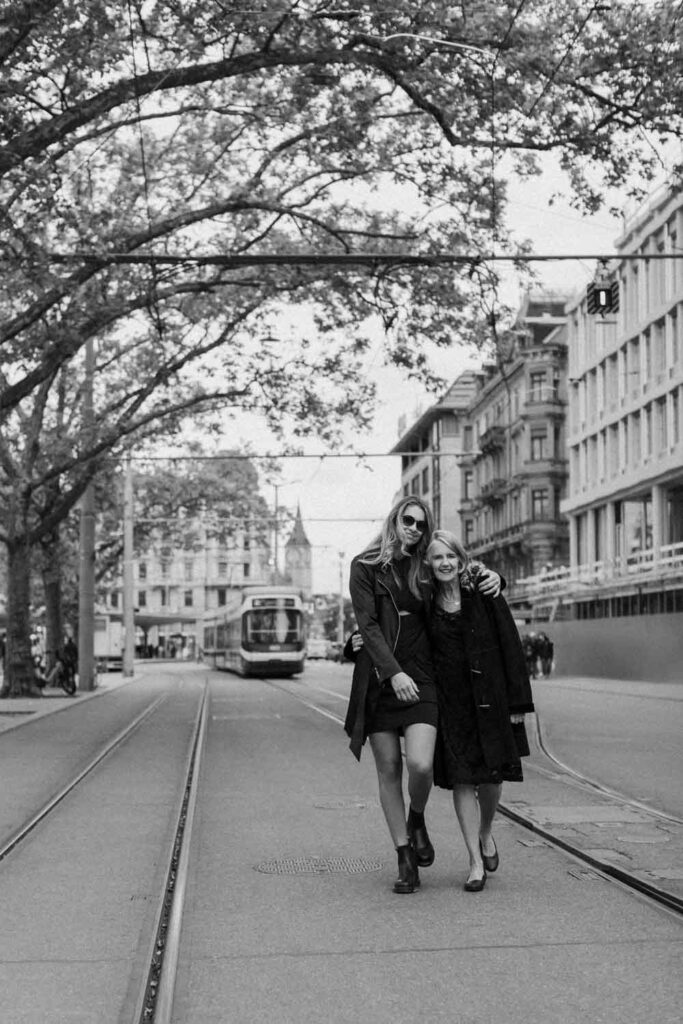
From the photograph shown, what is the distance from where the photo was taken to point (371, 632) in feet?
22.7

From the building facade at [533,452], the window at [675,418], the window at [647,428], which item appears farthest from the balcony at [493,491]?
the window at [675,418]

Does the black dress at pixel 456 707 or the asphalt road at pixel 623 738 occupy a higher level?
the black dress at pixel 456 707

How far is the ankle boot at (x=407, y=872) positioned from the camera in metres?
7.11

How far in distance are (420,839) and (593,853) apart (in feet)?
4.73

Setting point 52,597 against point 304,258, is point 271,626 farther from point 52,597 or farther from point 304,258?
point 304,258

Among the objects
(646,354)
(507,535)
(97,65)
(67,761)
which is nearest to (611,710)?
(67,761)

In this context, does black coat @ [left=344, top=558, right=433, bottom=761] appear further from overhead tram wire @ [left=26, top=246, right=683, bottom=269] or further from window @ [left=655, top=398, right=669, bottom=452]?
window @ [left=655, top=398, right=669, bottom=452]

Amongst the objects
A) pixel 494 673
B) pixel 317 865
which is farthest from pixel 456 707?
pixel 317 865

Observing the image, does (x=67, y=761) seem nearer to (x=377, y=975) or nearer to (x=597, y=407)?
(x=377, y=975)

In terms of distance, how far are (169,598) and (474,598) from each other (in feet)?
430

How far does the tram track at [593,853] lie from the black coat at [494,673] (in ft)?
2.95

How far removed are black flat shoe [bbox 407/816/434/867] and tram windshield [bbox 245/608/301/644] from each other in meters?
43.2

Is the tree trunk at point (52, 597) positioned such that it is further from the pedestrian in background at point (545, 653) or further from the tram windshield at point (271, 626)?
the pedestrian in background at point (545, 653)

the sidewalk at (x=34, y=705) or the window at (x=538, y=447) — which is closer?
the sidewalk at (x=34, y=705)
